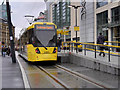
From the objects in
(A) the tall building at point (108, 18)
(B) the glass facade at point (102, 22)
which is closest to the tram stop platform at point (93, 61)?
(A) the tall building at point (108, 18)

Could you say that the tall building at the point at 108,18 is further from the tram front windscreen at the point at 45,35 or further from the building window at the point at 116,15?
the tram front windscreen at the point at 45,35

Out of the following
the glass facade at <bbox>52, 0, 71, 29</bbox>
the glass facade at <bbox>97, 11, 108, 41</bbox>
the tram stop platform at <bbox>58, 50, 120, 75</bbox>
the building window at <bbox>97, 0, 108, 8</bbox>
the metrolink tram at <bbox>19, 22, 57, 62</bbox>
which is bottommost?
the tram stop platform at <bbox>58, 50, 120, 75</bbox>

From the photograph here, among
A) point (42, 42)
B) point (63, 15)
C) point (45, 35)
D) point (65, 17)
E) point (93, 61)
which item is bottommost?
point (93, 61)

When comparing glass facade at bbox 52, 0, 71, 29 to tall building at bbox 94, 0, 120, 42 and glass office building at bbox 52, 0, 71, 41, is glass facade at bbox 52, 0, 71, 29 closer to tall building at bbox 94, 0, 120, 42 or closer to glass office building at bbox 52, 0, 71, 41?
glass office building at bbox 52, 0, 71, 41

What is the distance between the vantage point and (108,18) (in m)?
29.9

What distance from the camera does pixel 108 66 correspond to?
11.1 m

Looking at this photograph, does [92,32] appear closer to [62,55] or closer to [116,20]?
[116,20]

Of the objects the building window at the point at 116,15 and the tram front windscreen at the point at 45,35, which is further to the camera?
A: the building window at the point at 116,15

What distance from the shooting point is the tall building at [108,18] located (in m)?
28.1

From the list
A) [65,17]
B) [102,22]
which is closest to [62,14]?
[65,17]

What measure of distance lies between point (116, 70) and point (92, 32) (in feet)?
86.0

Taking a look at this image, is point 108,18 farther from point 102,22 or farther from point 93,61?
point 93,61

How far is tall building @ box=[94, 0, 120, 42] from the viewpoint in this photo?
28.1m

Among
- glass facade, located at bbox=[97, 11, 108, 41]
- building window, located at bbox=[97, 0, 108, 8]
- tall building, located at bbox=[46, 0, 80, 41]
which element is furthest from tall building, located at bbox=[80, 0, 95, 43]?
tall building, located at bbox=[46, 0, 80, 41]
